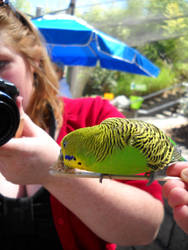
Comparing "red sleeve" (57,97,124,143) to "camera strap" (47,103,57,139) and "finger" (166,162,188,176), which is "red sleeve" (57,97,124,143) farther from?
"finger" (166,162,188,176)

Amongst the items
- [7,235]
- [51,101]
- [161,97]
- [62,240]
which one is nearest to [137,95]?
[161,97]

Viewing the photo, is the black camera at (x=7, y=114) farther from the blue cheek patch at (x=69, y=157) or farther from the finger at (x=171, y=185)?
the finger at (x=171, y=185)

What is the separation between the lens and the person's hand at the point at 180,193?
27cm

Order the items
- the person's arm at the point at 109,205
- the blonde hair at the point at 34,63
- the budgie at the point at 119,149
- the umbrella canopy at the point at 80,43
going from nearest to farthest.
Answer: the budgie at the point at 119,149 < the blonde hair at the point at 34,63 < the person's arm at the point at 109,205 < the umbrella canopy at the point at 80,43

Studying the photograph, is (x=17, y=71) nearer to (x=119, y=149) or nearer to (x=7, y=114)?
(x=7, y=114)

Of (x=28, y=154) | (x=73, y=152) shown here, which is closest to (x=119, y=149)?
(x=73, y=152)

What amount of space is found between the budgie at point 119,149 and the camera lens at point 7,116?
0.08m

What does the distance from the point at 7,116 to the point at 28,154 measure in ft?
0.57

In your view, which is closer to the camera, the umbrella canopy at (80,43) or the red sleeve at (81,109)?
the red sleeve at (81,109)

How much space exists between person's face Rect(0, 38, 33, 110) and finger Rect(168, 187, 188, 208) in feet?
1.01

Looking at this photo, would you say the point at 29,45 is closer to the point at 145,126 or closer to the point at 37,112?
the point at 37,112

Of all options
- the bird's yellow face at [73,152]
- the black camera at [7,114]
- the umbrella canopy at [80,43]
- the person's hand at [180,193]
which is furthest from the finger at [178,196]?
the umbrella canopy at [80,43]

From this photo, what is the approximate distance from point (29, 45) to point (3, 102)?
27 cm

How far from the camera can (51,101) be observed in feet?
1.71
